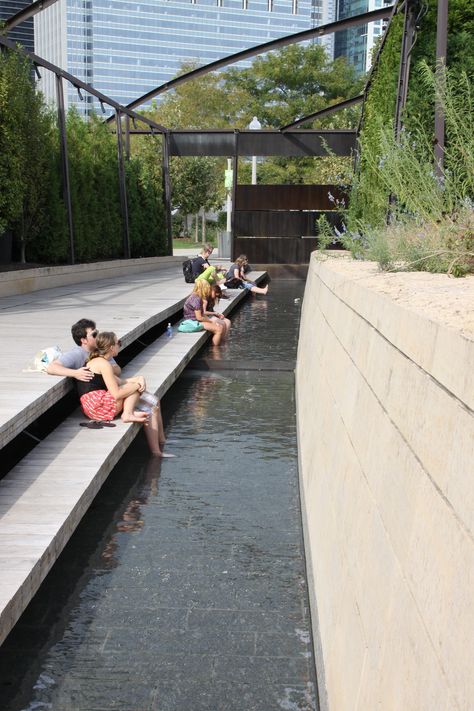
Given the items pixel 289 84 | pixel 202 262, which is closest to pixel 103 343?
pixel 202 262

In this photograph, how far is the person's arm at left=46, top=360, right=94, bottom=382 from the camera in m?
7.97

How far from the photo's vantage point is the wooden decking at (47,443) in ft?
15.2

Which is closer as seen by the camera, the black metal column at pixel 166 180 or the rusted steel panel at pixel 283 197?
the black metal column at pixel 166 180

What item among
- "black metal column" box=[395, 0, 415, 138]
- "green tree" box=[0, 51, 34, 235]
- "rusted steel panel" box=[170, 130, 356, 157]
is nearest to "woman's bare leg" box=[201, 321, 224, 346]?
"black metal column" box=[395, 0, 415, 138]

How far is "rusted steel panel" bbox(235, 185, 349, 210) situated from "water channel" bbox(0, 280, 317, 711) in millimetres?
26456

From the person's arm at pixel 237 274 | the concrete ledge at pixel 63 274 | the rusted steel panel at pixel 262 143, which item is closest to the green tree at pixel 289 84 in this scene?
the rusted steel panel at pixel 262 143

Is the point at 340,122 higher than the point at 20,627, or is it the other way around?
the point at 340,122

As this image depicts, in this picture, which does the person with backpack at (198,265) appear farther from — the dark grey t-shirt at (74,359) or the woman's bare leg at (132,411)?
the woman's bare leg at (132,411)

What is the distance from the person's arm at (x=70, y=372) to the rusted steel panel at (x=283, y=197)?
2711 centimetres

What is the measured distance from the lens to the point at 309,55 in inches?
2566

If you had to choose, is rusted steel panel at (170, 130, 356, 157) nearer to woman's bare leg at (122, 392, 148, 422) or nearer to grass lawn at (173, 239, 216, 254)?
grass lawn at (173, 239, 216, 254)

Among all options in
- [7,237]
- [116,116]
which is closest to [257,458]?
[7,237]

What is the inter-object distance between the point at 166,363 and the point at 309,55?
191 feet

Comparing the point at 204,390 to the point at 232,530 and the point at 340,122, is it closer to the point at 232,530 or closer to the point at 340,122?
the point at 232,530
